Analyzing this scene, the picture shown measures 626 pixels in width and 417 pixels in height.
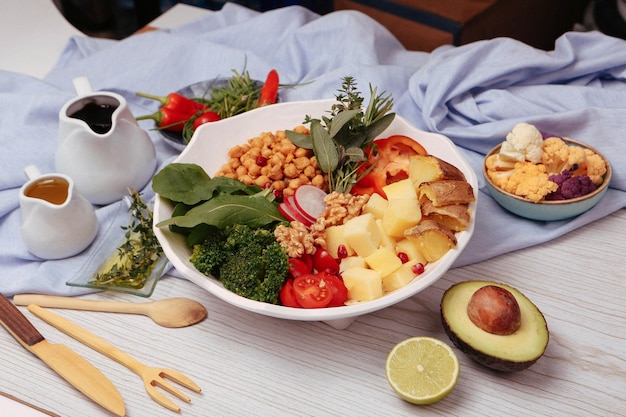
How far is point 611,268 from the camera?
1399 mm

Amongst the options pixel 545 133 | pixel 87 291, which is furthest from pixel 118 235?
pixel 545 133

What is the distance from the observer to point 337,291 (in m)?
1.17

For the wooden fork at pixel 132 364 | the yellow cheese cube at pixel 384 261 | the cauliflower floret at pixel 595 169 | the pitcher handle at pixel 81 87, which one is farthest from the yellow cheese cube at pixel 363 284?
the pitcher handle at pixel 81 87

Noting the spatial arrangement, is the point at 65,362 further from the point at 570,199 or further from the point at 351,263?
the point at 570,199

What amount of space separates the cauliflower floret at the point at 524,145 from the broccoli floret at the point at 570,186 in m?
0.07

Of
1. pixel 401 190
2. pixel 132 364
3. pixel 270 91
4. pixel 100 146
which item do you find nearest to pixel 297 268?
pixel 401 190

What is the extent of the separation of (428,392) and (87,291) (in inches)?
30.9

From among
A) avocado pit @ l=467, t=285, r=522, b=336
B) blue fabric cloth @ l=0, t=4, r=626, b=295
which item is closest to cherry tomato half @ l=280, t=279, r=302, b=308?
avocado pit @ l=467, t=285, r=522, b=336

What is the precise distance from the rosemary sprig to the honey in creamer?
154 millimetres

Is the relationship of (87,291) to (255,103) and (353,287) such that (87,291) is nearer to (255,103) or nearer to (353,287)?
(353,287)

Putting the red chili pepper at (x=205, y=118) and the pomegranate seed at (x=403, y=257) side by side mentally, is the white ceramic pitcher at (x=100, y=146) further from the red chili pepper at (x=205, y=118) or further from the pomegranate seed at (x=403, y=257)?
the pomegranate seed at (x=403, y=257)

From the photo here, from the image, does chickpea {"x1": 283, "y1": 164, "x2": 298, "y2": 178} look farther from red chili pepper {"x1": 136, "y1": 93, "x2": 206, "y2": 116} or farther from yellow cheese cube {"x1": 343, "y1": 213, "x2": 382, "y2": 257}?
red chili pepper {"x1": 136, "y1": 93, "x2": 206, "y2": 116}

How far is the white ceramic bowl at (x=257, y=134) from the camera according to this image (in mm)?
1117

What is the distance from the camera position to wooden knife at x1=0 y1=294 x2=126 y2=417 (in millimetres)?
1168
